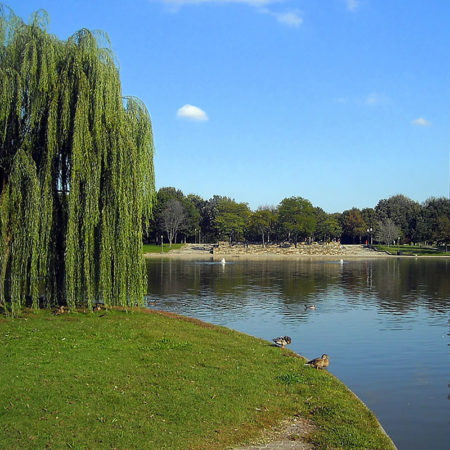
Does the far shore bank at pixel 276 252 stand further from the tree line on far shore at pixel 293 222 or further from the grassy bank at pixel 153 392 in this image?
the grassy bank at pixel 153 392

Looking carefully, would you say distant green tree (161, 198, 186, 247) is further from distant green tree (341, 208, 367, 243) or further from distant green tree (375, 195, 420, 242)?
distant green tree (375, 195, 420, 242)

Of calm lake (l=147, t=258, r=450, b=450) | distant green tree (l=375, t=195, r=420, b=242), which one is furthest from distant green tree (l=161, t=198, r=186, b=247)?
calm lake (l=147, t=258, r=450, b=450)

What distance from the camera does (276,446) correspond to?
748cm

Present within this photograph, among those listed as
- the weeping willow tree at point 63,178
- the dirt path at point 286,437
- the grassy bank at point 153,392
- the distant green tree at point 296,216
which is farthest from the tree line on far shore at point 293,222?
the dirt path at point 286,437

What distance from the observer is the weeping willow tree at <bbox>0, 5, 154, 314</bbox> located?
50.8 feet

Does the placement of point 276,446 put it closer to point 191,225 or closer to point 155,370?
point 155,370

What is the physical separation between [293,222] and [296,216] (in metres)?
1.66

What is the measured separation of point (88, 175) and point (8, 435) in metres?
10.3

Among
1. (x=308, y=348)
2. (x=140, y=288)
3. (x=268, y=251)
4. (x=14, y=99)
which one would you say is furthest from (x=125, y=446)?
(x=268, y=251)

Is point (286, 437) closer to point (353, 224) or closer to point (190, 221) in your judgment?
point (190, 221)

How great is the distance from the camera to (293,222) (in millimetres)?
107312

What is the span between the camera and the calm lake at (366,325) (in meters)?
11.5

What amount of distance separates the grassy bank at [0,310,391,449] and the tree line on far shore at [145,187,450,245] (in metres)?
92.3

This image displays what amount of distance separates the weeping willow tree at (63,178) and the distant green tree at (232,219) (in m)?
94.4
